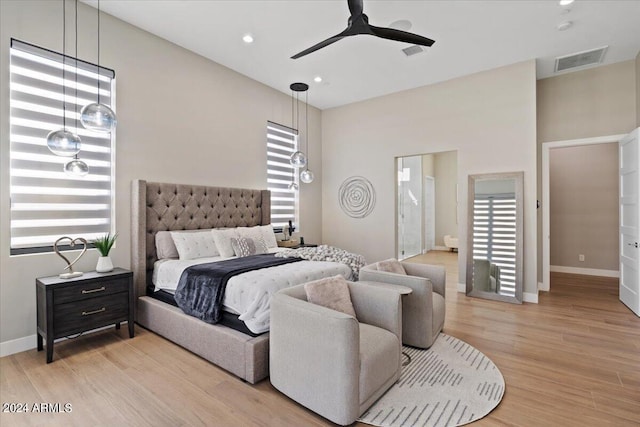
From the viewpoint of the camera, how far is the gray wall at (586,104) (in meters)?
4.60

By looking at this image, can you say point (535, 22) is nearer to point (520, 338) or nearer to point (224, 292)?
point (520, 338)

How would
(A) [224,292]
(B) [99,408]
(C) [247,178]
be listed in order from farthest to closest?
(C) [247,178], (A) [224,292], (B) [99,408]

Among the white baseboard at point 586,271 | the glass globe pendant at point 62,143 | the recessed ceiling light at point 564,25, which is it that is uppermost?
the recessed ceiling light at point 564,25

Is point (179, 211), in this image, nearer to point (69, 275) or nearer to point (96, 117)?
point (69, 275)

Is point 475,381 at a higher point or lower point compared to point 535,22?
lower

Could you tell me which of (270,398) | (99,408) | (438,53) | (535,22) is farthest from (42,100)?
(535,22)

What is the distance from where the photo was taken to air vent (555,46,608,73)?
4282 millimetres

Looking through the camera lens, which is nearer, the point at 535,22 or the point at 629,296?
the point at 535,22

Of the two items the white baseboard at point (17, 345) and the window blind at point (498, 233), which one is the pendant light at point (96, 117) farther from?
the window blind at point (498, 233)

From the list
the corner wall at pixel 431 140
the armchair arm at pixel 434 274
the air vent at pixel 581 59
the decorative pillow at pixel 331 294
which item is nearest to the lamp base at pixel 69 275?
the decorative pillow at pixel 331 294

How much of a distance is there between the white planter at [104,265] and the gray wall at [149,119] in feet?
0.89

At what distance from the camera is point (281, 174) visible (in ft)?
19.0

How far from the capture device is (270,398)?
223 cm

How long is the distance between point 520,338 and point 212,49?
16.8 ft
